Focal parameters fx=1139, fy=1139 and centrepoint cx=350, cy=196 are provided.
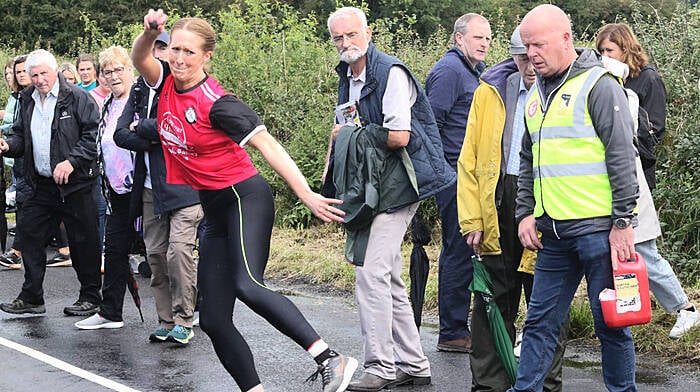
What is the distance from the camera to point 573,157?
17.7 feet

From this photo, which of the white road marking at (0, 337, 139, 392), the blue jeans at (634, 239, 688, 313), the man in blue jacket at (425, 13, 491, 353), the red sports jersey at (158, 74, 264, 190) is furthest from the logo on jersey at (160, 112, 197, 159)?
the blue jeans at (634, 239, 688, 313)

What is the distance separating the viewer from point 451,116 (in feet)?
26.2

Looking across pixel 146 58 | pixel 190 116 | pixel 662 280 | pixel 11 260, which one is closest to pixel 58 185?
pixel 146 58

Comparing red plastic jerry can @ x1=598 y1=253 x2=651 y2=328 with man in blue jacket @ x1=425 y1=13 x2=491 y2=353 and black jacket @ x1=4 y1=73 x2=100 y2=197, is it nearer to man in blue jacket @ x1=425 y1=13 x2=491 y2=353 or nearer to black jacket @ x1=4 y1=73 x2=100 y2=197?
man in blue jacket @ x1=425 y1=13 x2=491 y2=353

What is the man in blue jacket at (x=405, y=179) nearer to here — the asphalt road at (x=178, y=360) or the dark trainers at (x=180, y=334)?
the asphalt road at (x=178, y=360)

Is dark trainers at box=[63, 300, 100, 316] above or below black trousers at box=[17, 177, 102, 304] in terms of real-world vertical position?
below

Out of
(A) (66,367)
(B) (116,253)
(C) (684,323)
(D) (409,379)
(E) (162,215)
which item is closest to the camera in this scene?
(D) (409,379)

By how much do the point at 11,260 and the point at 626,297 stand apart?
28.9 ft

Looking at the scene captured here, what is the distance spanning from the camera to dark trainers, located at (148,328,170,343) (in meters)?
8.36

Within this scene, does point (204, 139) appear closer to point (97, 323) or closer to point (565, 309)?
point (565, 309)

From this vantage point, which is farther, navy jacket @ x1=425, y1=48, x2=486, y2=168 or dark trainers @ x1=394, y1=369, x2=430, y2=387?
navy jacket @ x1=425, y1=48, x2=486, y2=168

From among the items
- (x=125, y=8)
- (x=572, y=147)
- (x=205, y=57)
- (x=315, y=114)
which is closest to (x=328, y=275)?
(x=315, y=114)

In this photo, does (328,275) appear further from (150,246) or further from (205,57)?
(205,57)

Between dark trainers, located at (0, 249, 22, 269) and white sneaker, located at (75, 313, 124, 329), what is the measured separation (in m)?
3.78
